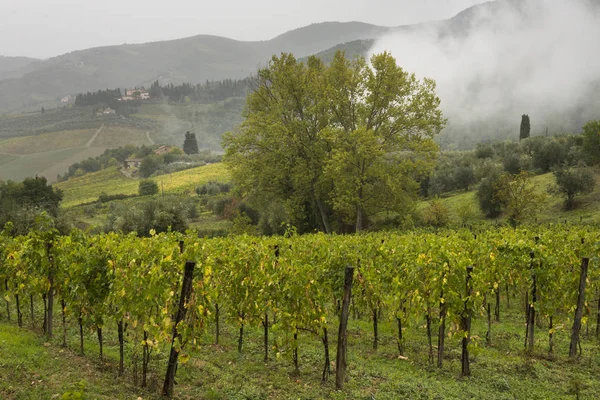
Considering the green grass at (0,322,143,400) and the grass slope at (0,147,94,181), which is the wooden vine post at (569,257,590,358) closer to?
the green grass at (0,322,143,400)

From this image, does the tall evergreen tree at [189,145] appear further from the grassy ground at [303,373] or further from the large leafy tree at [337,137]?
the grassy ground at [303,373]

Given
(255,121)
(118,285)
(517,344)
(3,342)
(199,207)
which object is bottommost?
(199,207)

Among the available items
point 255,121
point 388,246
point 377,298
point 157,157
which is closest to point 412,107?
point 255,121

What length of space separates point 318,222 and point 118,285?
3089cm

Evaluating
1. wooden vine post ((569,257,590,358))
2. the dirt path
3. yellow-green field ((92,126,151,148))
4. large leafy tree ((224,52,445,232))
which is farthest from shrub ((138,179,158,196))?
yellow-green field ((92,126,151,148))

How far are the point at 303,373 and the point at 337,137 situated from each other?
979 inches

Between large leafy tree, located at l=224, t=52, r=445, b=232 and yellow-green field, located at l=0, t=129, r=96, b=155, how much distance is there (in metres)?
159

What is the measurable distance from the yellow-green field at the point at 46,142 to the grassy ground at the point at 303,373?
7097 inches

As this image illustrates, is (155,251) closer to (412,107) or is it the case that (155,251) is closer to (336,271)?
(336,271)

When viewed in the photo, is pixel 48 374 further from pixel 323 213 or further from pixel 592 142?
pixel 592 142

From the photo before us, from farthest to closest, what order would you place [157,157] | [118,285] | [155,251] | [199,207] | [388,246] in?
[157,157] → [199,207] → [388,246] → [155,251] → [118,285]

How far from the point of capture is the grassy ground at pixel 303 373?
26.2ft

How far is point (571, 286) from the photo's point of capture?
424 inches

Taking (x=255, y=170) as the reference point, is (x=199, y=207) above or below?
below
